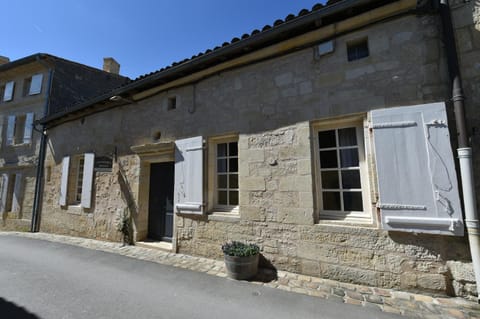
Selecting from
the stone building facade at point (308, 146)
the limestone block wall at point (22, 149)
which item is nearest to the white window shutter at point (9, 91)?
the limestone block wall at point (22, 149)

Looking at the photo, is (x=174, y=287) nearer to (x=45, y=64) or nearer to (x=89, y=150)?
(x=89, y=150)

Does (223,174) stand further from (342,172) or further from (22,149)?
(22,149)

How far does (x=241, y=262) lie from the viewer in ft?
10.8

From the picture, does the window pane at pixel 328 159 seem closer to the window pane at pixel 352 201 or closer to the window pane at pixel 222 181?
the window pane at pixel 352 201

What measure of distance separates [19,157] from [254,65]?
33.2 feet

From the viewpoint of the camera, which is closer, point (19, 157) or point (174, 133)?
point (174, 133)

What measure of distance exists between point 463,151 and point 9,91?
14.7 m

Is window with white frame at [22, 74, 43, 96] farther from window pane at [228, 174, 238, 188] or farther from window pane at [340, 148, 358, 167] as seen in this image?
window pane at [340, 148, 358, 167]

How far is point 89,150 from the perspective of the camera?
6586 millimetres

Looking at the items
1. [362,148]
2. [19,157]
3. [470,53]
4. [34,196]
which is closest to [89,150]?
[34,196]

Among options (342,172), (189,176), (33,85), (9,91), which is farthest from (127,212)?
(9,91)

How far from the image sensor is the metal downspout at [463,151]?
2.40m

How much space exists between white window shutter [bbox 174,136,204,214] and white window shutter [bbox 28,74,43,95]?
320 inches

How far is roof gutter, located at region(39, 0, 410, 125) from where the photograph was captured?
309 cm
